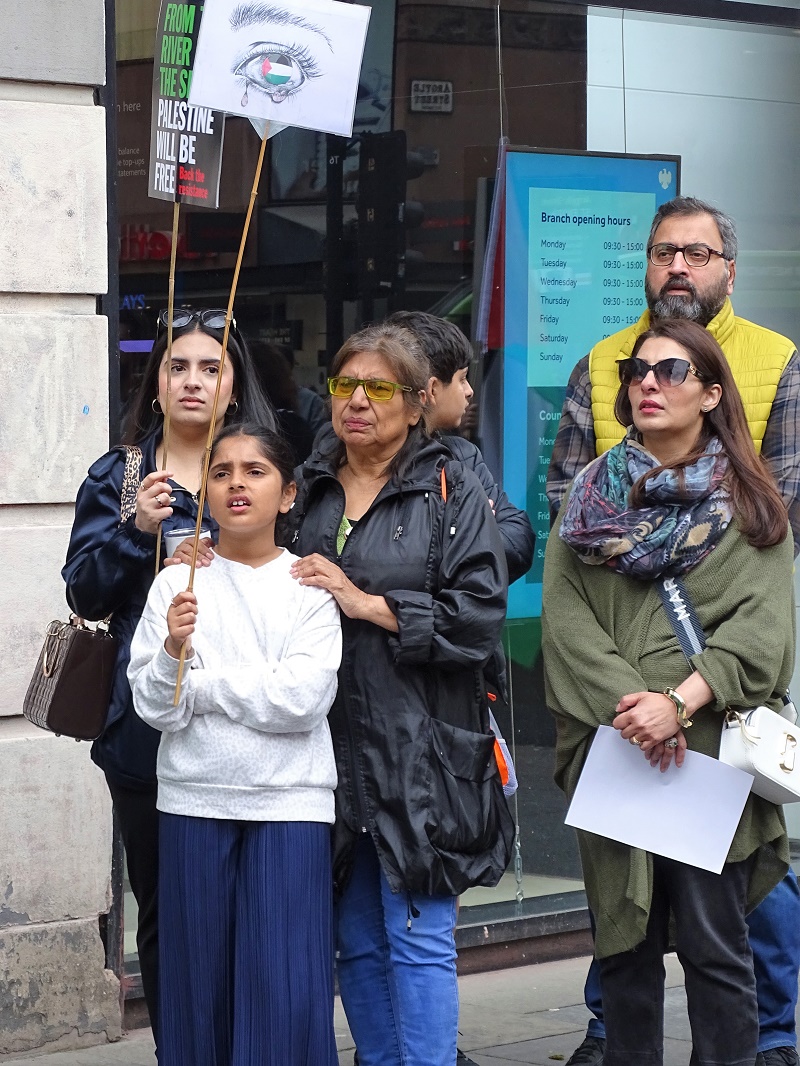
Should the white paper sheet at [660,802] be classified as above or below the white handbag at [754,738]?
below

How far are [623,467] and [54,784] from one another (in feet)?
6.64

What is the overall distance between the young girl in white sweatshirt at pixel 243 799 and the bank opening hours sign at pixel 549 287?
243 centimetres

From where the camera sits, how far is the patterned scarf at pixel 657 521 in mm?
3609

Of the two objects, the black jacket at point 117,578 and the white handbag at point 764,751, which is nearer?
the white handbag at point 764,751

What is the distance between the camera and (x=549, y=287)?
19.1 feet

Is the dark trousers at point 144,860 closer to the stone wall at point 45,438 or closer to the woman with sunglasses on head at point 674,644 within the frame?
the stone wall at point 45,438

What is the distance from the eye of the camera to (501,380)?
5.79m

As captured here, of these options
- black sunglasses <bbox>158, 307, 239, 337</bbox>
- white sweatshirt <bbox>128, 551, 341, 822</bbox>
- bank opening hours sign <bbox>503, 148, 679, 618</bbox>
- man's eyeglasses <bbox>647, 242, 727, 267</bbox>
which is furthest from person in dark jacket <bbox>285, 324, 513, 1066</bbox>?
bank opening hours sign <bbox>503, 148, 679, 618</bbox>

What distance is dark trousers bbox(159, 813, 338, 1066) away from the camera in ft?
11.1

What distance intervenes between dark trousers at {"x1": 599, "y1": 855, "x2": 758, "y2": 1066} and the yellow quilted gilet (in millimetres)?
1150

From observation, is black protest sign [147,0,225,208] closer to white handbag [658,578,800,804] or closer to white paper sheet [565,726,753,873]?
white handbag [658,578,800,804]

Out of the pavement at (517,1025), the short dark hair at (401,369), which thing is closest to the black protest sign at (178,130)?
the short dark hair at (401,369)

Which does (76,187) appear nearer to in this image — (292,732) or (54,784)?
(54,784)

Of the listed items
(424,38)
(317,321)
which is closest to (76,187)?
(317,321)
